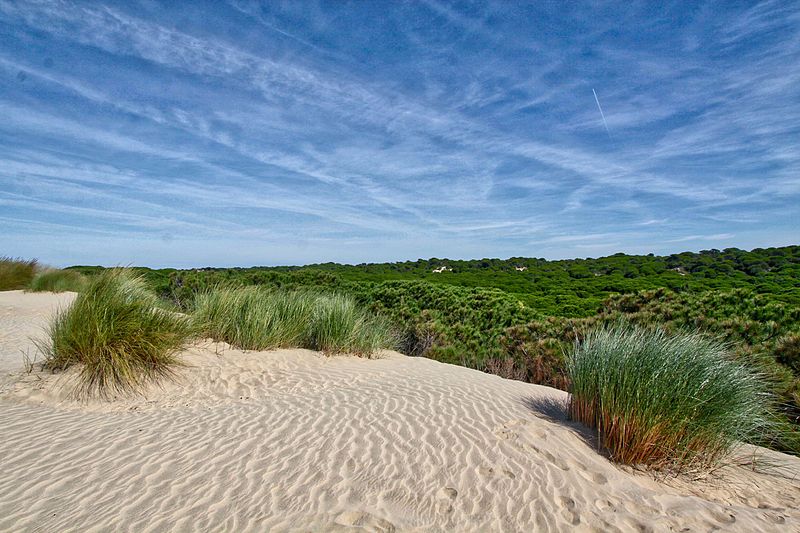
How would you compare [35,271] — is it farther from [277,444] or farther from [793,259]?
[793,259]

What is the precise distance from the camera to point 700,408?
5.07 m

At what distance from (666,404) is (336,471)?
3.39 meters

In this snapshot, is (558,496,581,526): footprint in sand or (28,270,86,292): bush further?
(28,270,86,292): bush

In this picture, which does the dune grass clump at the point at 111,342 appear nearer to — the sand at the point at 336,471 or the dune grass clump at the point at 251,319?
the sand at the point at 336,471

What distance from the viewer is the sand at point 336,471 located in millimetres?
3627

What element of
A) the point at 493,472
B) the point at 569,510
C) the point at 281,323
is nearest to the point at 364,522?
the point at 493,472

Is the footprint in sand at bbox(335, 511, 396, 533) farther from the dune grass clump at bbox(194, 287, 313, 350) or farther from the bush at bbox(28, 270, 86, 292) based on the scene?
the bush at bbox(28, 270, 86, 292)

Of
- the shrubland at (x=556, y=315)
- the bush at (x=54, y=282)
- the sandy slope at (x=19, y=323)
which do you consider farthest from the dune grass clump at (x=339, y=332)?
the bush at (x=54, y=282)

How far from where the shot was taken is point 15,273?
22.6 metres

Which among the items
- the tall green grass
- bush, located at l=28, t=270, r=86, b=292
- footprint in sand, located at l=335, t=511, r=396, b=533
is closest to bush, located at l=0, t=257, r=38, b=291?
bush, located at l=28, t=270, r=86, b=292

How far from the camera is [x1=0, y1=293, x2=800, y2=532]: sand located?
3.63 metres

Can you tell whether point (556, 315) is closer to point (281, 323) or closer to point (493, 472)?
point (281, 323)

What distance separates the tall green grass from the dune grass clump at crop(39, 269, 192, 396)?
1898 millimetres

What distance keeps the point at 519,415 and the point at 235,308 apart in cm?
682
